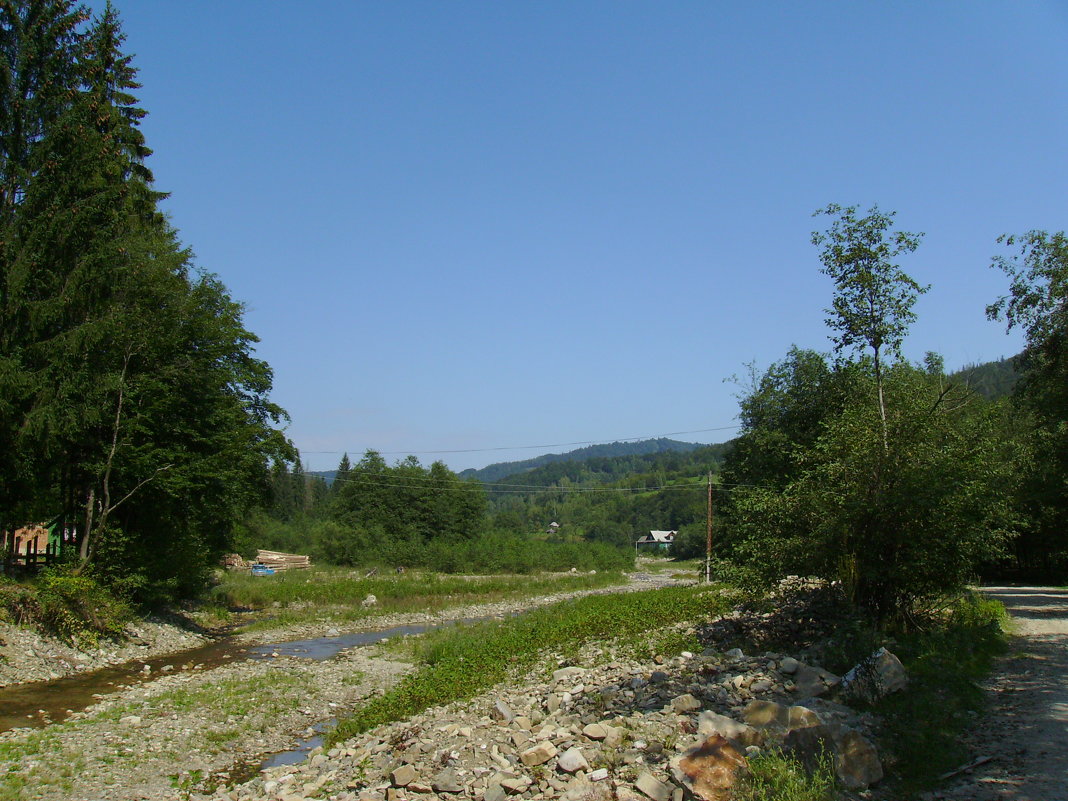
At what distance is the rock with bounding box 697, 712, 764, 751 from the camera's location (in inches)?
339

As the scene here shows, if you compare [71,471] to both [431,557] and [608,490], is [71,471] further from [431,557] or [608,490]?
[608,490]

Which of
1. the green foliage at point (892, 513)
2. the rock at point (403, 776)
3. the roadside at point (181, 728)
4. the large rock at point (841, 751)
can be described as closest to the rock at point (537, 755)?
the rock at point (403, 776)

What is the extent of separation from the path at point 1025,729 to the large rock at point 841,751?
2.34 ft

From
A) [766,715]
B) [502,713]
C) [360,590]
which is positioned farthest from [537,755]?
[360,590]

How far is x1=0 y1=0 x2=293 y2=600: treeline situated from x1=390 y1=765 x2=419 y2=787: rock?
1484 cm

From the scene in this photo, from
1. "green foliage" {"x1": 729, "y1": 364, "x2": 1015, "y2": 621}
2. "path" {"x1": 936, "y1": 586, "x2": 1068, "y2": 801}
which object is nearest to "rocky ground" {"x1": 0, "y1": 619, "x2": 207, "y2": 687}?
"green foliage" {"x1": 729, "y1": 364, "x2": 1015, "y2": 621}

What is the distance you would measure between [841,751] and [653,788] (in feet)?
6.93

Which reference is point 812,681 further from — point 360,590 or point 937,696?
point 360,590

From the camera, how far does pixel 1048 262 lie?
2070cm

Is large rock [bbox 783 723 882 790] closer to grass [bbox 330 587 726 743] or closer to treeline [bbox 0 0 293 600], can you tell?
grass [bbox 330 587 726 743]

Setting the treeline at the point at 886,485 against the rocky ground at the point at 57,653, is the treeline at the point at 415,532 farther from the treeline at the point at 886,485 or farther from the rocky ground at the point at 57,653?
the treeline at the point at 886,485

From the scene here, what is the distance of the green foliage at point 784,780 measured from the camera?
7277 millimetres

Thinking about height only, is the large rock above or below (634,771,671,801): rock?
above

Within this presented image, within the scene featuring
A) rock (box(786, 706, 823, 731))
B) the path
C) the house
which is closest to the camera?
the path
